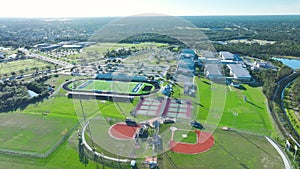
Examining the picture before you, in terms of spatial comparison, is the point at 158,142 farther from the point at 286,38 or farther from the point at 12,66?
the point at 286,38

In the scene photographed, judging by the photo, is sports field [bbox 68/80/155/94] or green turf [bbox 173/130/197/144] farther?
sports field [bbox 68/80/155/94]

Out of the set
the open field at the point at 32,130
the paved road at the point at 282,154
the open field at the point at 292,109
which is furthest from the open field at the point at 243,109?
the open field at the point at 32,130

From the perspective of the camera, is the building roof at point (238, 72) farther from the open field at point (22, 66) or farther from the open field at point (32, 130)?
the open field at point (22, 66)

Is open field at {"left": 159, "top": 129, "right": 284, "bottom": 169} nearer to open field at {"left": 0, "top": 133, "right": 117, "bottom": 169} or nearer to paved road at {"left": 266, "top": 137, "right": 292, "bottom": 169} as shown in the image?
paved road at {"left": 266, "top": 137, "right": 292, "bottom": 169}

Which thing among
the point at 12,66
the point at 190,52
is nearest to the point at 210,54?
the point at 190,52

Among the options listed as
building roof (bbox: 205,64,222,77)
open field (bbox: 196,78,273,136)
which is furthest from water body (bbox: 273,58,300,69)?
open field (bbox: 196,78,273,136)

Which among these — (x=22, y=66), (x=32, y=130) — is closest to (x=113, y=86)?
(x=32, y=130)
